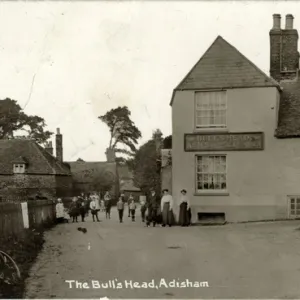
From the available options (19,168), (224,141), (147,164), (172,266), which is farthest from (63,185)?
(172,266)

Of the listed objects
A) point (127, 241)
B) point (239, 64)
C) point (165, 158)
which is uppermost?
point (239, 64)

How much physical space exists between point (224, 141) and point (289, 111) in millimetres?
2939

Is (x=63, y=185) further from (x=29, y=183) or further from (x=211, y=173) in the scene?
(x=211, y=173)

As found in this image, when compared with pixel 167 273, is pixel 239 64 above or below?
above

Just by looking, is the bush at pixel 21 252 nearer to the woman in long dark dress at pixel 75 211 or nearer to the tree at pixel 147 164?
the woman in long dark dress at pixel 75 211

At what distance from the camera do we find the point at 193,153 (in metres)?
22.7

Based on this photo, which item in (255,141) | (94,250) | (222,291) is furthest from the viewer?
(255,141)

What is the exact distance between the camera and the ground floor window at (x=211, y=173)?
22547 mm

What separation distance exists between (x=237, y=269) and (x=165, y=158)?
45.1ft

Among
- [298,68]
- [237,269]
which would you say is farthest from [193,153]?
[237,269]

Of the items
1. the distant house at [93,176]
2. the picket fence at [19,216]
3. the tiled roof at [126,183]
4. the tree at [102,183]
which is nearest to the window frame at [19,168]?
the distant house at [93,176]

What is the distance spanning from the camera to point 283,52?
24.5m

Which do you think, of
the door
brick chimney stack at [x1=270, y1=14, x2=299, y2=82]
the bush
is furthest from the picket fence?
brick chimney stack at [x1=270, y1=14, x2=299, y2=82]

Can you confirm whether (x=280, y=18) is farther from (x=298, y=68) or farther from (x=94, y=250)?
(x=94, y=250)
